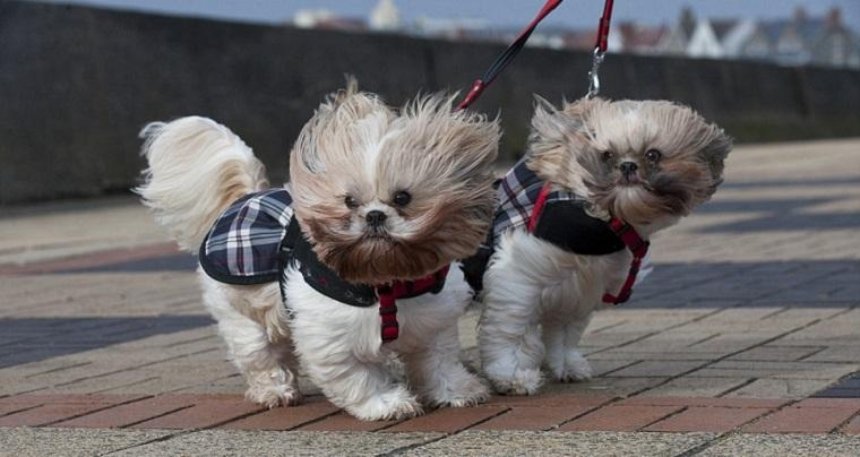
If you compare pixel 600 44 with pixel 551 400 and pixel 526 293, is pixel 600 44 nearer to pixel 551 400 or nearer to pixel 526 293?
pixel 526 293

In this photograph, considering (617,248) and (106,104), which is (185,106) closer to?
(106,104)

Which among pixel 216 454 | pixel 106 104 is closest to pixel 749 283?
pixel 216 454

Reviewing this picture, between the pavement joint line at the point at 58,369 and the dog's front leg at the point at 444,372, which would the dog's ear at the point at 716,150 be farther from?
the pavement joint line at the point at 58,369

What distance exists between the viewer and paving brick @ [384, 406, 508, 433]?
4.68 meters

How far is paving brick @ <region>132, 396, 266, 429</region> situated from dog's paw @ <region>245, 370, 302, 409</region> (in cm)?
3

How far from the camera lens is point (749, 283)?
8.01 m

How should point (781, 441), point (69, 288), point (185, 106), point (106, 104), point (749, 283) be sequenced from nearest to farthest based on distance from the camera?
point (781, 441), point (749, 283), point (69, 288), point (106, 104), point (185, 106)

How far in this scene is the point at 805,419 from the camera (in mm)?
4488

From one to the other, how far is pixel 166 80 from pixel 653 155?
10.9 metres

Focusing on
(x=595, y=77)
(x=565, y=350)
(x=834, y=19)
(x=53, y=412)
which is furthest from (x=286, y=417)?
(x=834, y=19)

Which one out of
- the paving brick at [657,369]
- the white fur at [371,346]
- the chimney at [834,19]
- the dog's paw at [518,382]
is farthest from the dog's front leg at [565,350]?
the chimney at [834,19]

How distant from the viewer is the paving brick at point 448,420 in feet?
15.4

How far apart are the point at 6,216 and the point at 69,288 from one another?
463cm

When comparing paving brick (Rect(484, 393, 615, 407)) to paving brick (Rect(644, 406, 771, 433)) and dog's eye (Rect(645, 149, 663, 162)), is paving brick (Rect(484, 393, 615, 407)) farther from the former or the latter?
dog's eye (Rect(645, 149, 663, 162))
